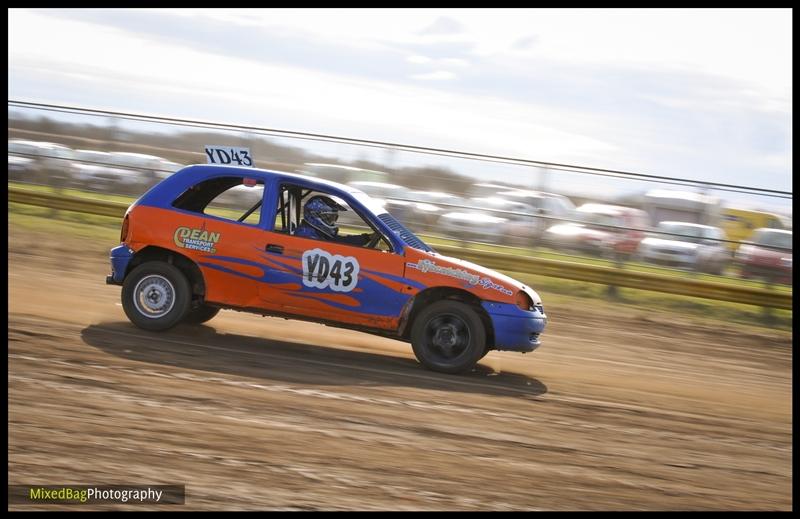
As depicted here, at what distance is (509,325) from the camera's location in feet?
27.1

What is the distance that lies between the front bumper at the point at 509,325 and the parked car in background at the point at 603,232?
5970 mm

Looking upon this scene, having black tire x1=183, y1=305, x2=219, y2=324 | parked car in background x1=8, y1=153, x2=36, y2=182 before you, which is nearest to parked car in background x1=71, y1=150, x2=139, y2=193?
parked car in background x1=8, y1=153, x2=36, y2=182

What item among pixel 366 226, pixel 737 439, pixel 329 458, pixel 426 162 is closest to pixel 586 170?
pixel 426 162

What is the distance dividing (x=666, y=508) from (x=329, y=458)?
81.7 inches

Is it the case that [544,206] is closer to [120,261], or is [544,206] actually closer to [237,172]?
[237,172]

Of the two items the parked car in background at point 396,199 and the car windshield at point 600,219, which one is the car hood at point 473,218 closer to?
the parked car in background at point 396,199

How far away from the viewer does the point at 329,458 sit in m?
5.70

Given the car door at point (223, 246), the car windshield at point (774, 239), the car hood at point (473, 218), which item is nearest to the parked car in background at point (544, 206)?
the car hood at point (473, 218)

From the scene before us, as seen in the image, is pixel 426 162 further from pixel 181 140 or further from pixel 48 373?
pixel 48 373

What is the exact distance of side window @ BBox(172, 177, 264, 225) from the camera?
8633 millimetres

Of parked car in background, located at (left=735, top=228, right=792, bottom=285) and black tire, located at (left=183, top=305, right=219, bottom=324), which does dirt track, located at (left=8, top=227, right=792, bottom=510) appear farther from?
parked car in background, located at (left=735, top=228, right=792, bottom=285)

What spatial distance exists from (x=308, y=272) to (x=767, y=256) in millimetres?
8264

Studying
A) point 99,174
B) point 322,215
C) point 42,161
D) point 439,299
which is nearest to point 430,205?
point 99,174

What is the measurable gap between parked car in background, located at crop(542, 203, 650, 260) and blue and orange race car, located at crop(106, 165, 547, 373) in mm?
5678
